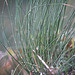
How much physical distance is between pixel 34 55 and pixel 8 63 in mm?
180

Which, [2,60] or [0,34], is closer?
[2,60]

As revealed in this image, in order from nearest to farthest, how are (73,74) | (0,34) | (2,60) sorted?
(73,74) → (2,60) → (0,34)

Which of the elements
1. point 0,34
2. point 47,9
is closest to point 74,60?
point 47,9

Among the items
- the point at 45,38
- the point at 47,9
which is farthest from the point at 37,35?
the point at 47,9

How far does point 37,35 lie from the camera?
0.65 m

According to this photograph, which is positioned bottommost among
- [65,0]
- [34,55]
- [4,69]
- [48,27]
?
[4,69]

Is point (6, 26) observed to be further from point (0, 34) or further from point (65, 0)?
point (65, 0)

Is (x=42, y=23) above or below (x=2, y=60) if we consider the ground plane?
above

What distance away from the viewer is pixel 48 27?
2.12 feet

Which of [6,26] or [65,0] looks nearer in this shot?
[65,0]

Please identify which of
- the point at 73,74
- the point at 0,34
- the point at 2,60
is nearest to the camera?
the point at 73,74

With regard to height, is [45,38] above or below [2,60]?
above

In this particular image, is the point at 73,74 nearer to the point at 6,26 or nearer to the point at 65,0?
the point at 65,0

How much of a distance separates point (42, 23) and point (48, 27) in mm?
48
